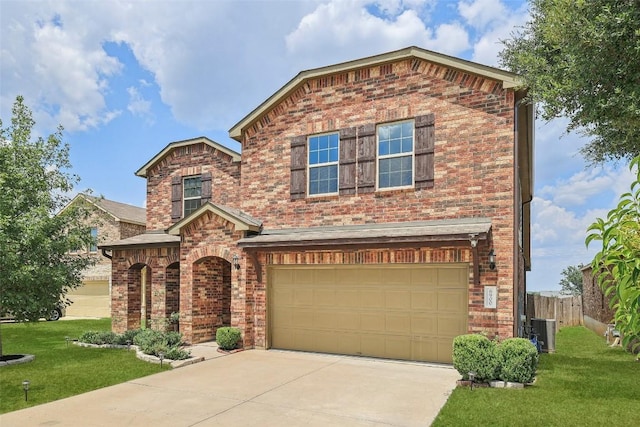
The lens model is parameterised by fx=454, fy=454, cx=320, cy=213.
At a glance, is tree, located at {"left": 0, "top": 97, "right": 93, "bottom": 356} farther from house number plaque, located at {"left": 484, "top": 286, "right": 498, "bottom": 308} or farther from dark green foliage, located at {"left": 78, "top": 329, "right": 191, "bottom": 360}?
house number plaque, located at {"left": 484, "top": 286, "right": 498, "bottom": 308}

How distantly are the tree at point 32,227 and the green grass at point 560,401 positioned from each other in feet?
34.6

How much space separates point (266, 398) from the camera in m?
8.04

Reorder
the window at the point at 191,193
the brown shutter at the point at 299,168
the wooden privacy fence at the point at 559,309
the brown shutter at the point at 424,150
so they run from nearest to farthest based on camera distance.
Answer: the brown shutter at the point at 424,150 → the brown shutter at the point at 299,168 → the window at the point at 191,193 → the wooden privacy fence at the point at 559,309

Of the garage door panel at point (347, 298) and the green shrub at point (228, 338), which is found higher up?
the garage door panel at point (347, 298)

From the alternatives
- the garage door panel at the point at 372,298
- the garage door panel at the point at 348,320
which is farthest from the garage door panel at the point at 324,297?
the garage door panel at the point at 372,298

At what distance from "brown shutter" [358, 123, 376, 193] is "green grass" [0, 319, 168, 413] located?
21.8 ft

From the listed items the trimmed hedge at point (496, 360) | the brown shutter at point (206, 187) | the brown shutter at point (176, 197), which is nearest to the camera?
the trimmed hedge at point (496, 360)

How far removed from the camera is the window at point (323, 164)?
12594 millimetres

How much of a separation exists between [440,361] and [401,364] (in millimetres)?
931

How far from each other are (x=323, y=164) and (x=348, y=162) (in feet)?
2.69

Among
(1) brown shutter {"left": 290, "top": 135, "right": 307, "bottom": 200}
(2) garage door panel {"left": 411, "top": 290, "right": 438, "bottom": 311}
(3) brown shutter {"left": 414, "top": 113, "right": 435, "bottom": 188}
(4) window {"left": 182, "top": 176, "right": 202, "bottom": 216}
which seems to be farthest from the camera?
(4) window {"left": 182, "top": 176, "right": 202, "bottom": 216}

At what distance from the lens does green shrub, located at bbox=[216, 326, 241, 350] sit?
40.2 feet

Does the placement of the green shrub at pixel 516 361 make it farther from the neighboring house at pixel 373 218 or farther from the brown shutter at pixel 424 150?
the brown shutter at pixel 424 150

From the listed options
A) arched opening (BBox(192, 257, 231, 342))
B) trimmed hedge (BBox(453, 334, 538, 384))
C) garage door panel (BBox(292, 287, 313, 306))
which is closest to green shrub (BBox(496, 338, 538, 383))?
trimmed hedge (BBox(453, 334, 538, 384))
